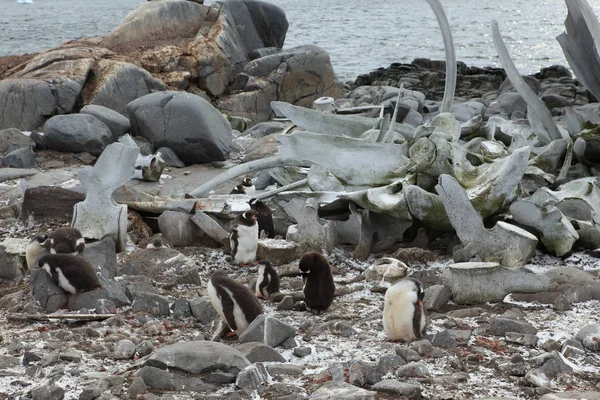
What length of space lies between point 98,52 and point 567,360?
13.7 m

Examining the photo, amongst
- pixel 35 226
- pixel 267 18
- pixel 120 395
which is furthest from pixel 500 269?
pixel 267 18

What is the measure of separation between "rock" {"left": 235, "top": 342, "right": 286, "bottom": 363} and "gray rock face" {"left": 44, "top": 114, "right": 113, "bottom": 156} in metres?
8.11

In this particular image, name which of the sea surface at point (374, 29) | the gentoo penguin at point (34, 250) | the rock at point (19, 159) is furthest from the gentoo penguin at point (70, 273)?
the sea surface at point (374, 29)

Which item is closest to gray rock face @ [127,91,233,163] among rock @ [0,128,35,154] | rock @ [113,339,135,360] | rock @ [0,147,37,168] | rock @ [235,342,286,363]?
rock @ [0,128,35,154]

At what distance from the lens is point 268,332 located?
4973 millimetres

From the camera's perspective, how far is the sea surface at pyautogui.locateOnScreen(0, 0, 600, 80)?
37.1 metres

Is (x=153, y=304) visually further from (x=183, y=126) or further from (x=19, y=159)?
(x=183, y=126)

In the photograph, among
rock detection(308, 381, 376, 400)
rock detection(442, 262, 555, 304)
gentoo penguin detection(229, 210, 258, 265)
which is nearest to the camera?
rock detection(308, 381, 376, 400)

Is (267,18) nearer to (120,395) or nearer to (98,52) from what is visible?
(98,52)

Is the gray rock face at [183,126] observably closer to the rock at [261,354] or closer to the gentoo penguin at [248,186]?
the gentoo penguin at [248,186]

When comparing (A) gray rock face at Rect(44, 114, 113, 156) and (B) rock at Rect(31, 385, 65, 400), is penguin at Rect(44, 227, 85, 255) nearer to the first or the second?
(B) rock at Rect(31, 385, 65, 400)

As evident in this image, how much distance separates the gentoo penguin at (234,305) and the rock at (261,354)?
55 cm

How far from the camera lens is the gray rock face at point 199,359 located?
4449 mm

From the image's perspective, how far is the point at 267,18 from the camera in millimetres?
21891
